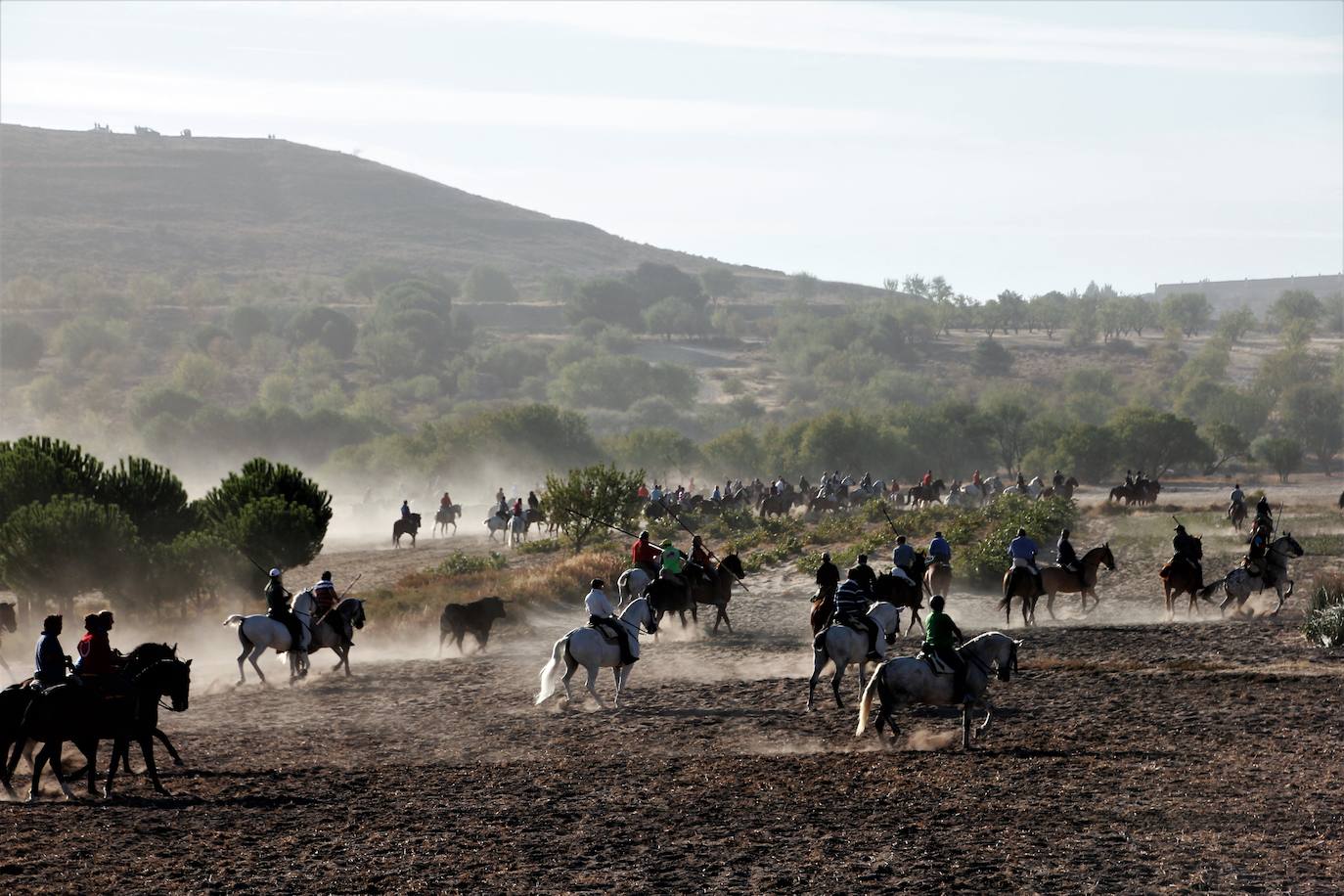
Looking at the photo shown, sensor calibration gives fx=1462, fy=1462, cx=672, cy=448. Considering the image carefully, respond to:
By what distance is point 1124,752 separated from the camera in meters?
17.6

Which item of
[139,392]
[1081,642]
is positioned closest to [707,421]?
[139,392]

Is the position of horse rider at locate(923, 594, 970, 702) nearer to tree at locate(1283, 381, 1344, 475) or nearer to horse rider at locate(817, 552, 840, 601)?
horse rider at locate(817, 552, 840, 601)

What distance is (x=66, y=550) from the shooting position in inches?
1332

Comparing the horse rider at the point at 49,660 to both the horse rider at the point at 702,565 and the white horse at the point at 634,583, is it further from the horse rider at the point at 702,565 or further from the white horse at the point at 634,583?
the horse rider at the point at 702,565

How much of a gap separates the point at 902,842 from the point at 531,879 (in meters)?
3.59

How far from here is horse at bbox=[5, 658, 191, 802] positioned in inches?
641

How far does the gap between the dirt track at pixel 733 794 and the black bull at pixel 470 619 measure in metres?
3.80

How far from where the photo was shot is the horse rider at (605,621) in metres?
22.6

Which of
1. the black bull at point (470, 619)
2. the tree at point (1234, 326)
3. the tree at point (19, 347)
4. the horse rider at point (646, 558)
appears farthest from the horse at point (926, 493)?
the tree at point (1234, 326)

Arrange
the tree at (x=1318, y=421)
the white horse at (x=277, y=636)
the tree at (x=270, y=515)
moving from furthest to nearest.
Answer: the tree at (x=1318, y=421), the tree at (x=270, y=515), the white horse at (x=277, y=636)

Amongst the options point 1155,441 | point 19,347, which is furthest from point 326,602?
point 19,347

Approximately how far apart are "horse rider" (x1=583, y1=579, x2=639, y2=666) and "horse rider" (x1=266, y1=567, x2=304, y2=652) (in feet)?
19.6

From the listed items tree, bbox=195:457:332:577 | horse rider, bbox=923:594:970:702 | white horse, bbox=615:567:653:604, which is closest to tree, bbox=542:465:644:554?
tree, bbox=195:457:332:577

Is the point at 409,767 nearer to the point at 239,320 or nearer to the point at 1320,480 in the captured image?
the point at 1320,480
